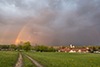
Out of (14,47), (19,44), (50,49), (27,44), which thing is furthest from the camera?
(14,47)

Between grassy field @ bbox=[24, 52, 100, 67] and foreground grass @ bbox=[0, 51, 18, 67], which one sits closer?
foreground grass @ bbox=[0, 51, 18, 67]

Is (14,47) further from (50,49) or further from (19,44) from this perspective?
(50,49)

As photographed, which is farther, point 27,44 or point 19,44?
point 19,44

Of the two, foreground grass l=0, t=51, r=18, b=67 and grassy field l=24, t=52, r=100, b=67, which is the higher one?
foreground grass l=0, t=51, r=18, b=67

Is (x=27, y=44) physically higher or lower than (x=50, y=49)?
higher

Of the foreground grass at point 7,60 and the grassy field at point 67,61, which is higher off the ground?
the foreground grass at point 7,60

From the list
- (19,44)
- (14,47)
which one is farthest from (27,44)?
(14,47)

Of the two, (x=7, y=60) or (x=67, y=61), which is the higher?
(x=7, y=60)

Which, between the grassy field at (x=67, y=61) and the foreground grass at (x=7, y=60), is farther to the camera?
the grassy field at (x=67, y=61)

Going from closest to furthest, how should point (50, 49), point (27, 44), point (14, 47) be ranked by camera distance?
point (27, 44), point (50, 49), point (14, 47)

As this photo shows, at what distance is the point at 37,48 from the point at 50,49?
2885 centimetres

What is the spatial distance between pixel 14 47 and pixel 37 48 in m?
63.8

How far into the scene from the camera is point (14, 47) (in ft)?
604

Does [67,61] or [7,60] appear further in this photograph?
[67,61]
